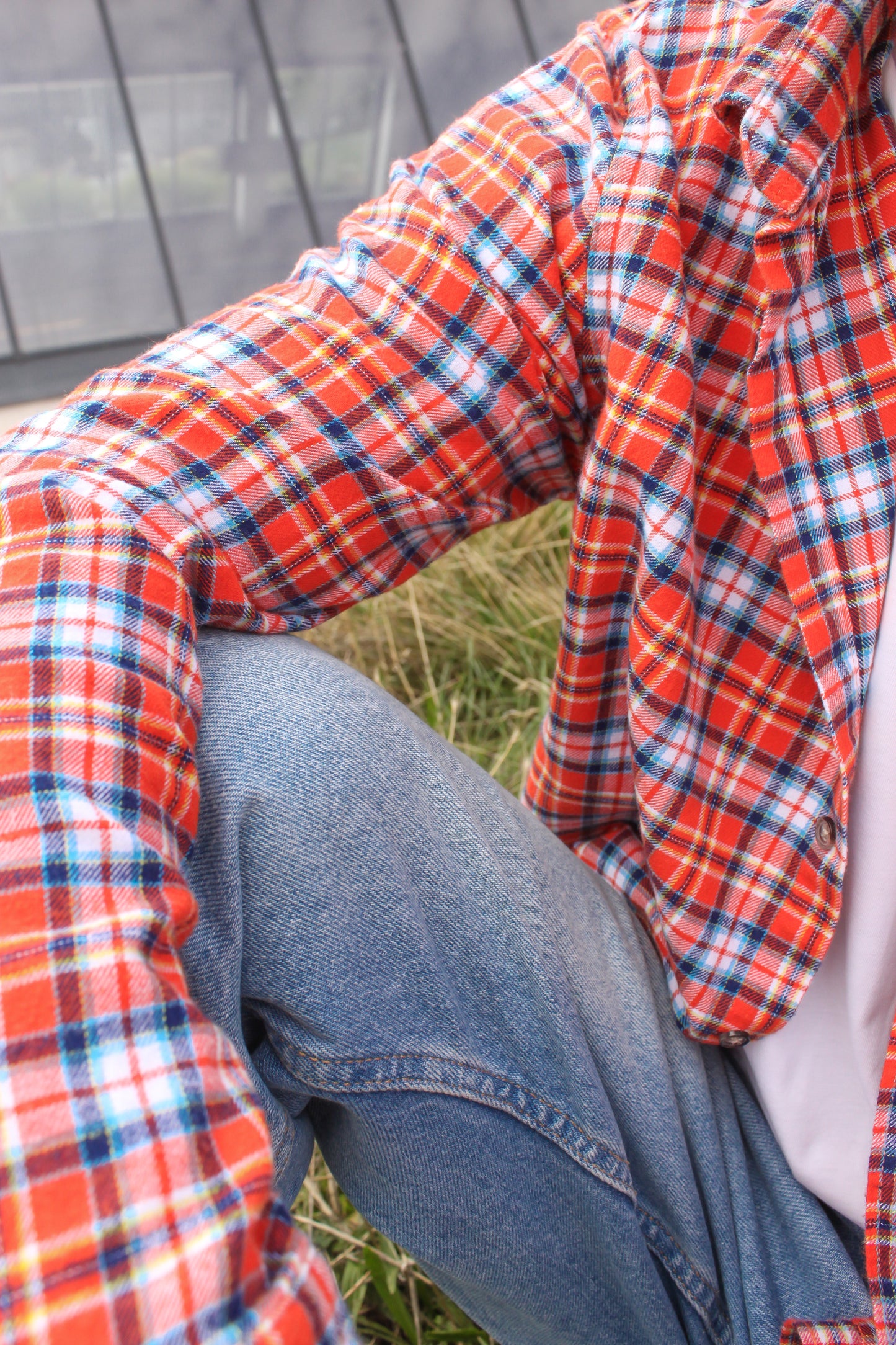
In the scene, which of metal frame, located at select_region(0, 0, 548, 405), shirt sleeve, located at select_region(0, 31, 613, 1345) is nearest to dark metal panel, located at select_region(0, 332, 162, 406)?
metal frame, located at select_region(0, 0, 548, 405)

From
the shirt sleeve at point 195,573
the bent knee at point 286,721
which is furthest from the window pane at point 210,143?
the bent knee at point 286,721

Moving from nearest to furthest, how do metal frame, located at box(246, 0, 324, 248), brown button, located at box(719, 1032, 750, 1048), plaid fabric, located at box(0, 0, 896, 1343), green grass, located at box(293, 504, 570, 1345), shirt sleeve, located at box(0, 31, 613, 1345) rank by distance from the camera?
shirt sleeve, located at box(0, 31, 613, 1345) → plaid fabric, located at box(0, 0, 896, 1343) → brown button, located at box(719, 1032, 750, 1048) → green grass, located at box(293, 504, 570, 1345) → metal frame, located at box(246, 0, 324, 248)

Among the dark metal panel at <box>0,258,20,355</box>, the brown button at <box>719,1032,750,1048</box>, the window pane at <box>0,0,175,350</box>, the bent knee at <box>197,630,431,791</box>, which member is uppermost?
the window pane at <box>0,0,175,350</box>

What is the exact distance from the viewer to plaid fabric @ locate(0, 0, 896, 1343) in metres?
0.41

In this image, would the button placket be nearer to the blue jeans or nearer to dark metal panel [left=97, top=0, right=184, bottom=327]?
the blue jeans

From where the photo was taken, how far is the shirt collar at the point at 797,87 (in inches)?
17.1

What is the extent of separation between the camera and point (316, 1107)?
1.61 ft

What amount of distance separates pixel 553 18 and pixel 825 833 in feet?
9.51

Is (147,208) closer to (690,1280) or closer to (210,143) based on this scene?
(210,143)

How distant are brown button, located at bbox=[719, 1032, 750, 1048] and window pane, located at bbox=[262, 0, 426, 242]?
264 cm

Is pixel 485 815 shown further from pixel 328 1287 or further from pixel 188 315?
pixel 188 315

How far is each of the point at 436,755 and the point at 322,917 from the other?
10 cm

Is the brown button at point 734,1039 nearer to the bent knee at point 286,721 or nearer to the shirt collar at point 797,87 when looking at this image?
the bent knee at point 286,721

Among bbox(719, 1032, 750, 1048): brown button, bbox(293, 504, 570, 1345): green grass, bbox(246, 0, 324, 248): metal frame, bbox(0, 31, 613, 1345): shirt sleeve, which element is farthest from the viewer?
bbox(246, 0, 324, 248): metal frame
